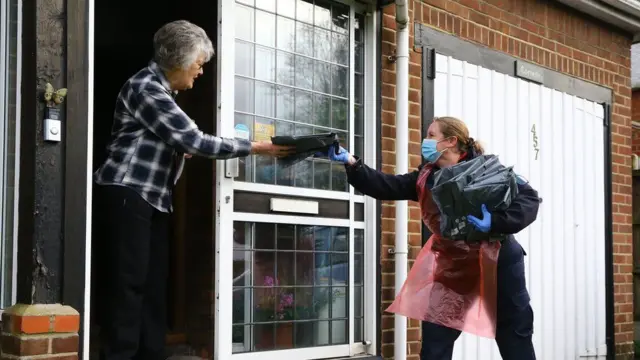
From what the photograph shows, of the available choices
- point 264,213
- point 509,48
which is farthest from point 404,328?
point 509,48

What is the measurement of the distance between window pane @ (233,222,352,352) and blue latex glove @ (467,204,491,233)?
123cm

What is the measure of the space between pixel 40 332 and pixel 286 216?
68.5 inches

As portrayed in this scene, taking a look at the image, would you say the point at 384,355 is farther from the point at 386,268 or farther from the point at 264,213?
the point at 264,213

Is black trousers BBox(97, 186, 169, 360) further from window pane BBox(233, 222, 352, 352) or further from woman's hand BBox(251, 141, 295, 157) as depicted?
window pane BBox(233, 222, 352, 352)

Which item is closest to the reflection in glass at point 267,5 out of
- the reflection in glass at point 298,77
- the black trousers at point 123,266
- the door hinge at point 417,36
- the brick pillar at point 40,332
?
the reflection in glass at point 298,77

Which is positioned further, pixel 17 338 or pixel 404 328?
pixel 404 328

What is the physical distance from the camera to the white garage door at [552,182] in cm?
625

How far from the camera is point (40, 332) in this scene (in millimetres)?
3656

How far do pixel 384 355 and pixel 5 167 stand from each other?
272 cm

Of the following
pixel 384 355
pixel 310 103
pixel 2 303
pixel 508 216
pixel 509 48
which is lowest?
pixel 384 355

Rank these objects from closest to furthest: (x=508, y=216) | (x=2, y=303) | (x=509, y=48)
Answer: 1. (x=2, y=303)
2. (x=508, y=216)
3. (x=509, y=48)

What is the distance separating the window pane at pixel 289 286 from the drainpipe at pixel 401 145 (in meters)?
0.38

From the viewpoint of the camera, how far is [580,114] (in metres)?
7.40

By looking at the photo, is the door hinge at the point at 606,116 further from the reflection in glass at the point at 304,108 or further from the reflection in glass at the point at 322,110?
the reflection in glass at the point at 304,108
